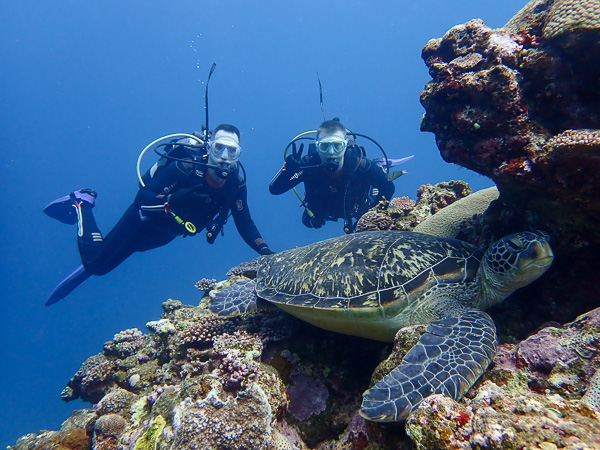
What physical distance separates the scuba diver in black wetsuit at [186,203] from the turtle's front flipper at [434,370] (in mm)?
4968

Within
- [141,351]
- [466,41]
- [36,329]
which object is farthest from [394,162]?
[36,329]

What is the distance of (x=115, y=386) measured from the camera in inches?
177

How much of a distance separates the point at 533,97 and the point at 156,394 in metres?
4.81

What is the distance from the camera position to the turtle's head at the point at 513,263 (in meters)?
2.29

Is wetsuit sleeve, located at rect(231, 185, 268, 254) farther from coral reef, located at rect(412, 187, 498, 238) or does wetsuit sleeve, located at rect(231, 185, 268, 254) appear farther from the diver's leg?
coral reef, located at rect(412, 187, 498, 238)

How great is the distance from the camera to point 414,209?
544cm

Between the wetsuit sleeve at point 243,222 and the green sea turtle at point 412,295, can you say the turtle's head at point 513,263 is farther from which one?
the wetsuit sleeve at point 243,222

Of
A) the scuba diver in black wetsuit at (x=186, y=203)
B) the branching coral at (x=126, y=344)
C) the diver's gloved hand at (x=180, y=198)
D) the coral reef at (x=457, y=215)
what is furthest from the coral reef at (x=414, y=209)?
the branching coral at (x=126, y=344)

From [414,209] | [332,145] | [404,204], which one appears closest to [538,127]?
[414,209]

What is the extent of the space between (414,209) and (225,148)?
4.74 metres

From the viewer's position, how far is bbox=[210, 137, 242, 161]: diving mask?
7.43 meters

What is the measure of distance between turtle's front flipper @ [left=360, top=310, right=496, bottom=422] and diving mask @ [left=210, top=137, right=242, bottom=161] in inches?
253

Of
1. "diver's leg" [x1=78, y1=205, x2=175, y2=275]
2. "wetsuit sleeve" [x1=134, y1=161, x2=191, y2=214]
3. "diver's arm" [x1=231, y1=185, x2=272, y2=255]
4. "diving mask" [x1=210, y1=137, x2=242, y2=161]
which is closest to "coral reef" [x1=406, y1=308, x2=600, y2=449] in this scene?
"diver's arm" [x1=231, y1=185, x2=272, y2=255]

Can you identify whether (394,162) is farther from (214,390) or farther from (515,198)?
(214,390)
